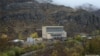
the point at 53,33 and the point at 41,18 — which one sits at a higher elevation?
the point at 41,18

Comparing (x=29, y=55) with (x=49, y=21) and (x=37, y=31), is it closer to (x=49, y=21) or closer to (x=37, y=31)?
(x=37, y=31)

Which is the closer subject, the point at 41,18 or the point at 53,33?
the point at 53,33

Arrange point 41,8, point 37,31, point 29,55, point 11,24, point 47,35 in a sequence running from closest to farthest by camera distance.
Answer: point 29,55 → point 47,35 → point 37,31 → point 11,24 → point 41,8

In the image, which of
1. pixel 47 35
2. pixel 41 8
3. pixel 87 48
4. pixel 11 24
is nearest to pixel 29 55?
pixel 87 48

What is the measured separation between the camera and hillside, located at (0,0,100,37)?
75625 mm

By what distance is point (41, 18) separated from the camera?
77.8m

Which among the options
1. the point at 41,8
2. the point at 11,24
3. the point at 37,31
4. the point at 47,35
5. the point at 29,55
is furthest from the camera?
the point at 41,8

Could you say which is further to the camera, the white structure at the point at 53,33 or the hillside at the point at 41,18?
the hillside at the point at 41,18

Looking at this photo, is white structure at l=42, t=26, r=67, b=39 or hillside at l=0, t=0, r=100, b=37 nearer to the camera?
white structure at l=42, t=26, r=67, b=39

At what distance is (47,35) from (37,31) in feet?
15.9

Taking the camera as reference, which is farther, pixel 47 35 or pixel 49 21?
pixel 49 21

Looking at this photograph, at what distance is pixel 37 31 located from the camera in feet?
228

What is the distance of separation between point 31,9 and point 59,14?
237 inches

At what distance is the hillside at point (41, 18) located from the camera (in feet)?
248
